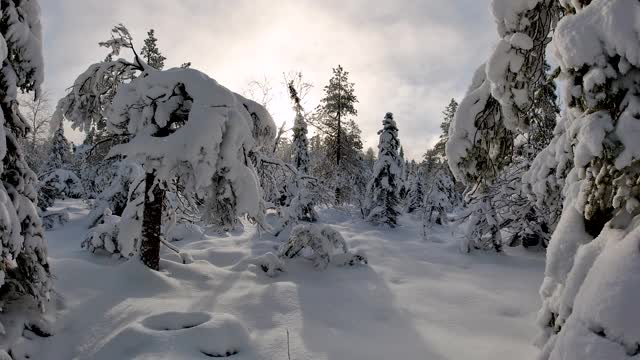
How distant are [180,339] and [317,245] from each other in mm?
6074

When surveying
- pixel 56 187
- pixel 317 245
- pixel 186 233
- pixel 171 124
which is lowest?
pixel 186 233

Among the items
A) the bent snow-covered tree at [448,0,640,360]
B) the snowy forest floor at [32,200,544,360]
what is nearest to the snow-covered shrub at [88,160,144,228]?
the snowy forest floor at [32,200,544,360]

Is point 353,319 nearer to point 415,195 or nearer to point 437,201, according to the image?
point 437,201

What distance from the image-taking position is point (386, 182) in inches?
962

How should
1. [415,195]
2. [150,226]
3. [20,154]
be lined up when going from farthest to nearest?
[415,195] → [150,226] → [20,154]

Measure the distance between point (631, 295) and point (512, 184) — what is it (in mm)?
11363

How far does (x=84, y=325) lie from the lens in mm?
6035

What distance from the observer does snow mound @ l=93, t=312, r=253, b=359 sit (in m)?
5.24

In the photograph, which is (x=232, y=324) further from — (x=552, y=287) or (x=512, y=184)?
(x=512, y=184)

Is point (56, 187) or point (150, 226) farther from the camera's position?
point (56, 187)

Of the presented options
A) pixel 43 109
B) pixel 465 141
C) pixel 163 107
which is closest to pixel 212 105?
pixel 163 107

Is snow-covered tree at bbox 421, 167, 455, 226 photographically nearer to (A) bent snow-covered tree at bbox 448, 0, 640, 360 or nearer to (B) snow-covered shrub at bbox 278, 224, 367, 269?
(B) snow-covered shrub at bbox 278, 224, 367, 269

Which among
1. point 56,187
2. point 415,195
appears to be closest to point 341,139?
point 415,195

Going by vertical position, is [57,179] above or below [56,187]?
above
